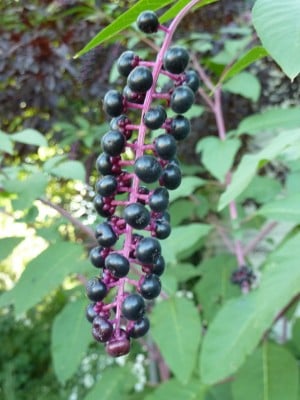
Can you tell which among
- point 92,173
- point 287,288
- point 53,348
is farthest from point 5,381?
point 287,288

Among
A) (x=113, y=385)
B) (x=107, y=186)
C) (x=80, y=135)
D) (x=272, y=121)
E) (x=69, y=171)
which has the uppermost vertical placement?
(x=107, y=186)

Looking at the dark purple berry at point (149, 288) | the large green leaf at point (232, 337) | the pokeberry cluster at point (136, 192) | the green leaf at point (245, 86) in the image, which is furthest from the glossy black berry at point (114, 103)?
the green leaf at point (245, 86)

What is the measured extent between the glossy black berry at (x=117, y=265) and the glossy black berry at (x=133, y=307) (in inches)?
1.2

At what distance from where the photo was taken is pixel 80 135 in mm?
2926

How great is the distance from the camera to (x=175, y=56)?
2.53 ft

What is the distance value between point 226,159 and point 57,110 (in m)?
1.33

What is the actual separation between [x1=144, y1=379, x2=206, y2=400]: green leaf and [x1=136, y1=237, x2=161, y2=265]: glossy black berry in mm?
1273

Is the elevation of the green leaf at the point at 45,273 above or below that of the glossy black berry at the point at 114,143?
below

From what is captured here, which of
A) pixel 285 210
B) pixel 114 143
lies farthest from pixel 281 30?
pixel 285 210

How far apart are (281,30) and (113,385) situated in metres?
1.76

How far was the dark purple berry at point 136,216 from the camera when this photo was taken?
72cm

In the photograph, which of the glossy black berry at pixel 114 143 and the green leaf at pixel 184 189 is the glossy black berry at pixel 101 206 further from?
the green leaf at pixel 184 189

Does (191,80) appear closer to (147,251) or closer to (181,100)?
(181,100)

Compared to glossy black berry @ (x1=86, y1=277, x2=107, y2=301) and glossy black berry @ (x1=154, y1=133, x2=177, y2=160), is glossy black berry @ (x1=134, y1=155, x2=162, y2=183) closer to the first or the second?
glossy black berry @ (x1=154, y1=133, x2=177, y2=160)
